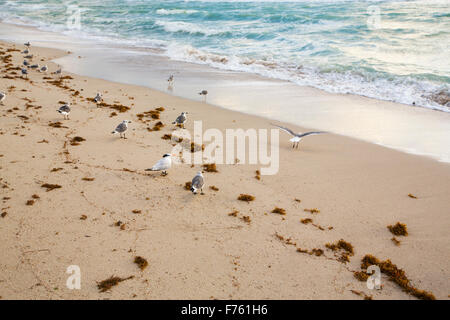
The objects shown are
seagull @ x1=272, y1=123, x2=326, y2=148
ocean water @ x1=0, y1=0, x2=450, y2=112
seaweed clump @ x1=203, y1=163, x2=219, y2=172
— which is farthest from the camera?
ocean water @ x1=0, y1=0, x2=450, y2=112

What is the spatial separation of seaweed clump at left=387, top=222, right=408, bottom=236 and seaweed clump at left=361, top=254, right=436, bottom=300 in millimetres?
851

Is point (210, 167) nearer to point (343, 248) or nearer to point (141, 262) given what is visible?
point (141, 262)

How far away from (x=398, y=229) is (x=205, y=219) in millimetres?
3595

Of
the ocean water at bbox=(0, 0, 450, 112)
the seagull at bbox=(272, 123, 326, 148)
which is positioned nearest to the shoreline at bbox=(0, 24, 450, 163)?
the ocean water at bbox=(0, 0, 450, 112)

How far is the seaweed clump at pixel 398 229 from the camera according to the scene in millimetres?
5191

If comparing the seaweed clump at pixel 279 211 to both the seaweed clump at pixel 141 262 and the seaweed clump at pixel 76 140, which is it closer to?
the seaweed clump at pixel 141 262

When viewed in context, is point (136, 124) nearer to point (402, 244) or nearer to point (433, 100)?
point (402, 244)

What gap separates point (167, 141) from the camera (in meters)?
8.50

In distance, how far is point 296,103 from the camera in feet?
40.4

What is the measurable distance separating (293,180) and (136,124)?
220 inches

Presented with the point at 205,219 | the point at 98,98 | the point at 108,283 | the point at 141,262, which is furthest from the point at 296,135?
the point at 98,98

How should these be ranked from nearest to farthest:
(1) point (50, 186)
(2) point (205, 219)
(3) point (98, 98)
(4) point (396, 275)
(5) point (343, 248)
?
(4) point (396, 275), (5) point (343, 248), (2) point (205, 219), (1) point (50, 186), (3) point (98, 98)

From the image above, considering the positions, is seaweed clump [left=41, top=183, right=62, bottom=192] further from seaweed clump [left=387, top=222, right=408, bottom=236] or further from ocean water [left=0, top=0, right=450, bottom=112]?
ocean water [left=0, top=0, right=450, bottom=112]

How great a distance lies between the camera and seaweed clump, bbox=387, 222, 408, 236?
519cm
